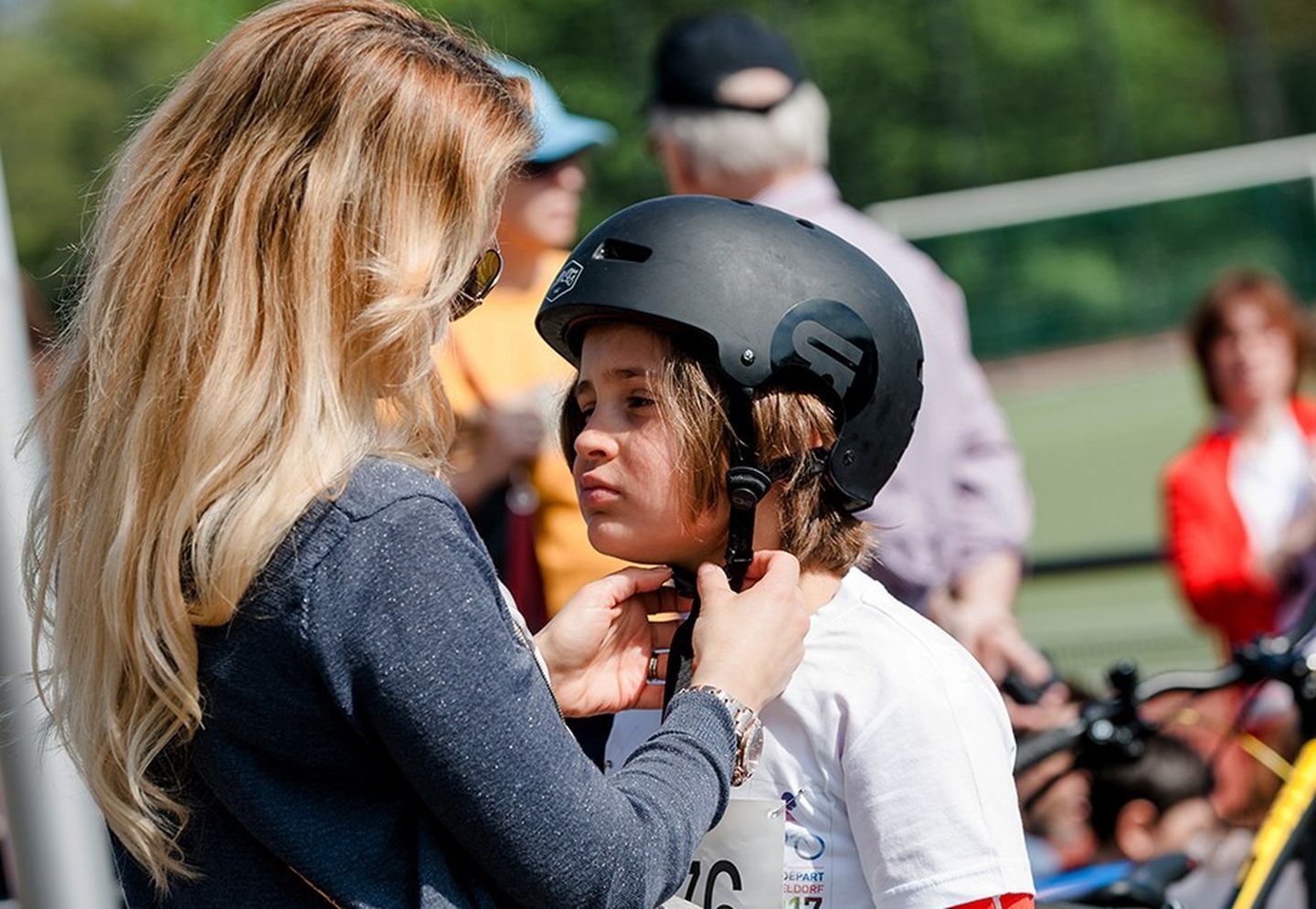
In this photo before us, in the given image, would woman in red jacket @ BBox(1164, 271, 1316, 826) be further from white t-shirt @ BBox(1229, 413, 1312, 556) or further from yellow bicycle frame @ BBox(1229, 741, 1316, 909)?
yellow bicycle frame @ BBox(1229, 741, 1316, 909)

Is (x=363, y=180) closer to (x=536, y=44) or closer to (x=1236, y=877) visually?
(x=1236, y=877)

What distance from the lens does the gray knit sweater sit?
168 cm

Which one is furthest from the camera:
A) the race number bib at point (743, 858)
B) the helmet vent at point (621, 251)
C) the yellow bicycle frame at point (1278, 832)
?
the yellow bicycle frame at point (1278, 832)

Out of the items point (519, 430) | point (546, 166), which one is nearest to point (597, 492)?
point (519, 430)

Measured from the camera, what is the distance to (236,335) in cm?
175

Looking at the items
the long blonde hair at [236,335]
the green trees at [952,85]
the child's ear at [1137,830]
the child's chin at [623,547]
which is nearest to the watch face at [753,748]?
the child's chin at [623,547]

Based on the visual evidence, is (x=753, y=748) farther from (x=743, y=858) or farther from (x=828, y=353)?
(x=828, y=353)

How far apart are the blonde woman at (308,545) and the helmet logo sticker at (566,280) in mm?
387

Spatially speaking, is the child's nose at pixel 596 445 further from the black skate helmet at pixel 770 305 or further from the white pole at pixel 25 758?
the white pole at pixel 25 758

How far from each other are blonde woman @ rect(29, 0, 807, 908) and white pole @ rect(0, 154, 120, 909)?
0.86m

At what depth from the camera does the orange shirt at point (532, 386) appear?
4.00 meters

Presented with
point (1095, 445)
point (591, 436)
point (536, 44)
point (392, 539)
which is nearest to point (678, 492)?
point (591, 436)

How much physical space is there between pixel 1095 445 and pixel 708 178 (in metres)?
15.5

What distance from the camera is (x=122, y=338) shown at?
1811mm
